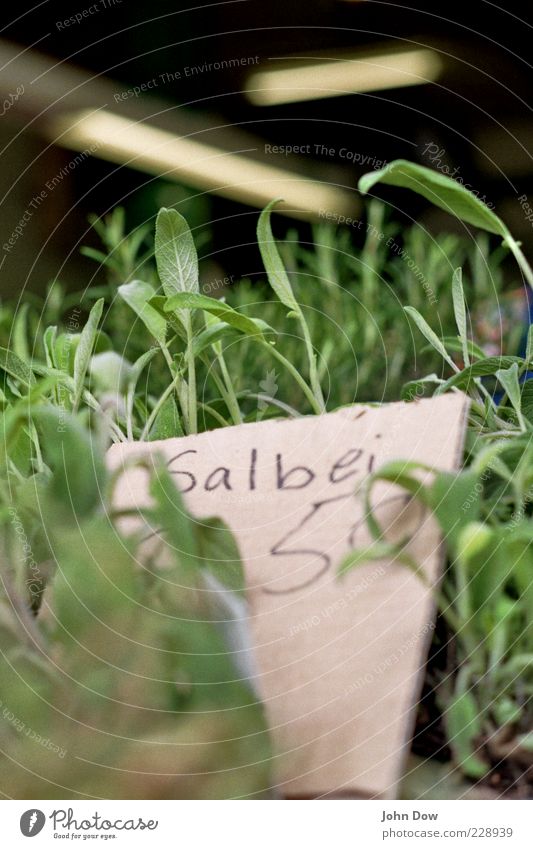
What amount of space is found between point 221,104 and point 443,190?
5.01 feet

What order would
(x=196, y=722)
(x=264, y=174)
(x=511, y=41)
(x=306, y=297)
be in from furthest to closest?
(x=264, y=174) < (x=511, y=41) < (x=306, y=297) < (x=196, y=722)

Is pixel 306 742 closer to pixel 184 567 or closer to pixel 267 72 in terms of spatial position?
pixel 184 567

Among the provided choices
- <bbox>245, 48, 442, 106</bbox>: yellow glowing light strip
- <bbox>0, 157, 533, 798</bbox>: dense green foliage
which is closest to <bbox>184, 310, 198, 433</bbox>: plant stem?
<bbox>0, 157, 533, 798</bbox>: dense green foliage

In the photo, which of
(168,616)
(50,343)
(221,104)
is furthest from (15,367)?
(221,104)

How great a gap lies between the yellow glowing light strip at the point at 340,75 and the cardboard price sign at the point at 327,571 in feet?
4.56

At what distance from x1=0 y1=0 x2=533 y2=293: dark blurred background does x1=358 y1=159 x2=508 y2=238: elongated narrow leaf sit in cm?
86

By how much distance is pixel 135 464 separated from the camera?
1.05ft

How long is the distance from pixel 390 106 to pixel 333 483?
1.72 m

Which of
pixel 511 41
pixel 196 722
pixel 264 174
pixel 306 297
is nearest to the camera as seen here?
pixel 196 722

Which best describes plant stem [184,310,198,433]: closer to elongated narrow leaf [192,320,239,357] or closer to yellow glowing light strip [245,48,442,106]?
elongated narrow leaf [192,320,239,357]

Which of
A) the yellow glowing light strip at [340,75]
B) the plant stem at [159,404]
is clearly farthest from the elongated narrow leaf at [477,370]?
the yellow glowing light strip at [340,75]

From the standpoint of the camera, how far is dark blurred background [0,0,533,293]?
1.39 metres

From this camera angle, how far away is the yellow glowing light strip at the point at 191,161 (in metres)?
1.55
